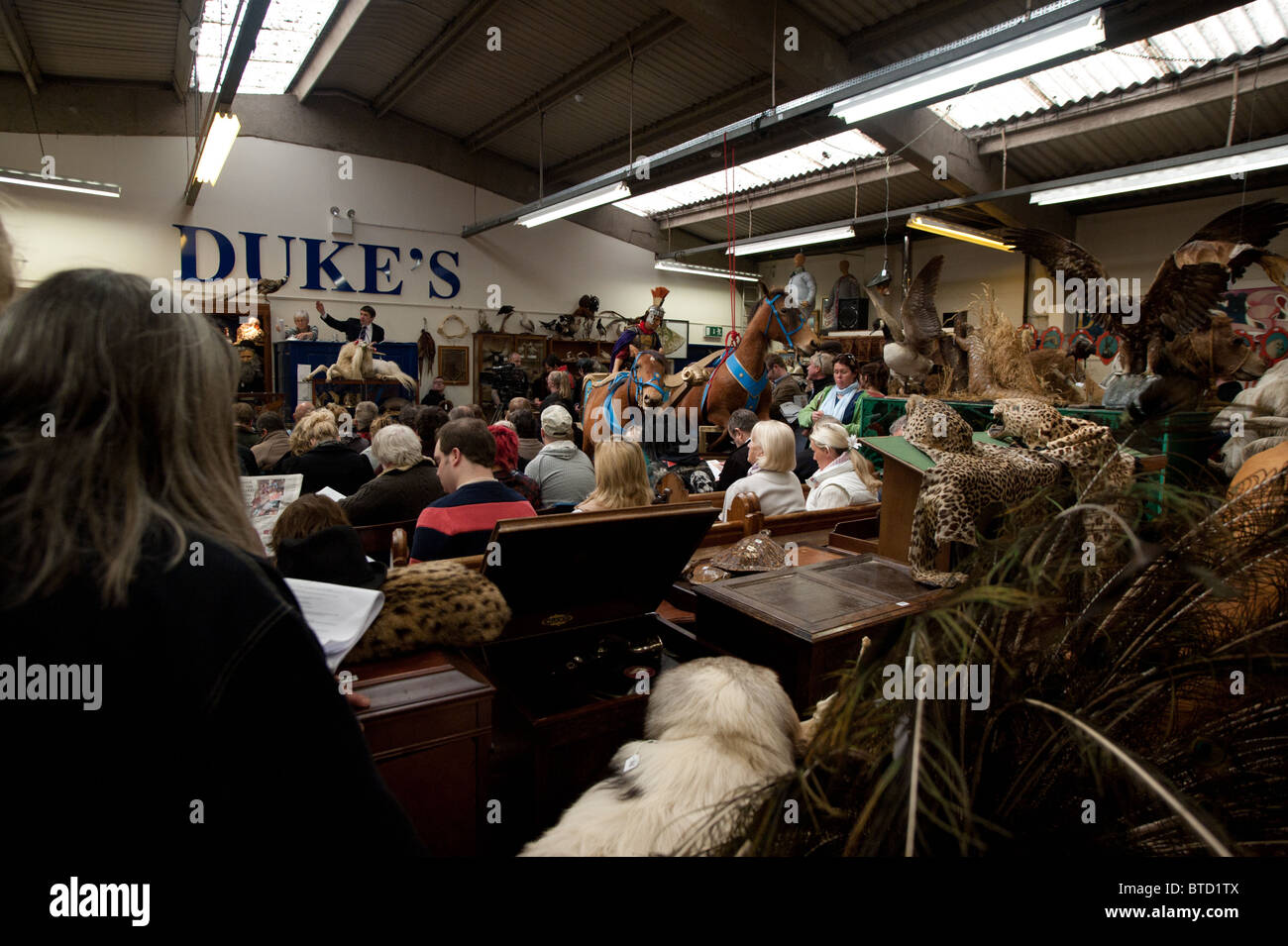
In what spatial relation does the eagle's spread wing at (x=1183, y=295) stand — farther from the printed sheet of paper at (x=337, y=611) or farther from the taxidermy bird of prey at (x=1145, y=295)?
the printed sheet of paper at (x=337, y=611)

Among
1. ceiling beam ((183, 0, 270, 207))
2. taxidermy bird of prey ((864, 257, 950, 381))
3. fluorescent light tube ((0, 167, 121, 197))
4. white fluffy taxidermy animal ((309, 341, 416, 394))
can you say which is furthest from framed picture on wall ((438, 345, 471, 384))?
taxidermy bird of prey ((864, 257, 950, 381))

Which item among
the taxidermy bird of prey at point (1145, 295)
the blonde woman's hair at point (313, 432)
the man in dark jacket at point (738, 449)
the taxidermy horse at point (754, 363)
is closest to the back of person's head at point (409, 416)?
the blonde woman's hair at point (313, 432)

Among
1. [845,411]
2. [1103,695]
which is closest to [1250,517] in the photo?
[1103,695]

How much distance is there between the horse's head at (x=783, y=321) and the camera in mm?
5164

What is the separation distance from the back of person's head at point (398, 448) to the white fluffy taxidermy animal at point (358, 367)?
6206mm

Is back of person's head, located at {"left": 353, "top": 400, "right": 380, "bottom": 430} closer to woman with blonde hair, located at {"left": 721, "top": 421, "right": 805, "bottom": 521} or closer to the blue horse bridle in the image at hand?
the blue horse bridle

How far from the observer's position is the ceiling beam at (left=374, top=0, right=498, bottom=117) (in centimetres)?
767

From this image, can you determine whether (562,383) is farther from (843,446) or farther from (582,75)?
(843,446)

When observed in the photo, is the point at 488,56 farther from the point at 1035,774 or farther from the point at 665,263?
the point at 1035,774

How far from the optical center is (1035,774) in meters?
0.93

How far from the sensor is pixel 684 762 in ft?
4.17

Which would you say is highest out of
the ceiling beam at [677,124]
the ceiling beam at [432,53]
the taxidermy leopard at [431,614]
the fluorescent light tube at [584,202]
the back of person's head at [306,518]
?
the ceiling beam at [432,53]

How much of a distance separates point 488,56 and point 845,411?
673cm
